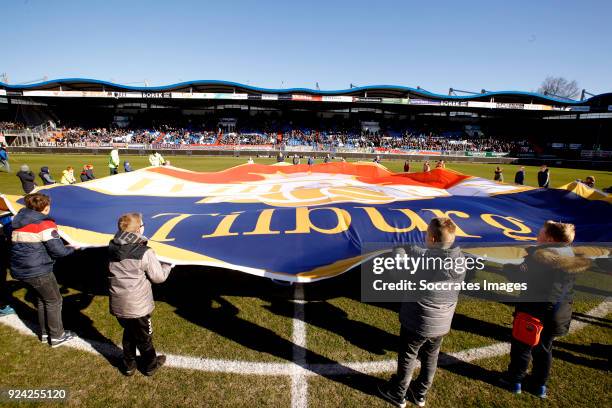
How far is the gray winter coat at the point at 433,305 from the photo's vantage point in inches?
107

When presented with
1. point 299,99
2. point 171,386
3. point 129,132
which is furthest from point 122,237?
point 129,132

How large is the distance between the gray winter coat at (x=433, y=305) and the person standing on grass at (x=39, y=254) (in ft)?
12.6

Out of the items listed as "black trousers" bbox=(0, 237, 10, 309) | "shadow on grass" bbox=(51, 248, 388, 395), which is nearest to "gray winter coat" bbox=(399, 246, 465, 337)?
"shadow on grass" bbox=(51, 248, 388, 395)

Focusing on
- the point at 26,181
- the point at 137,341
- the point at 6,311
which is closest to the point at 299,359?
the point at 137,341

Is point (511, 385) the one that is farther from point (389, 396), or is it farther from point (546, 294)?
point (389, 396)

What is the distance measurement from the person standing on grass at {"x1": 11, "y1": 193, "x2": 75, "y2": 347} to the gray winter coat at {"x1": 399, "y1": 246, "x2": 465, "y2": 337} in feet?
12.6

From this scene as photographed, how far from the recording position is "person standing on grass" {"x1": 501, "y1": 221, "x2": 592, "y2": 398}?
9.61 feet

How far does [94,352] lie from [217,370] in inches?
60.3

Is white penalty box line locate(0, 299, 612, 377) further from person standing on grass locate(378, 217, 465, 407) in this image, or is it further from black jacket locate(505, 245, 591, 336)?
black jacket locate(505, 245, 591, 336)

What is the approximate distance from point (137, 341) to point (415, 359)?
2783 millimetres

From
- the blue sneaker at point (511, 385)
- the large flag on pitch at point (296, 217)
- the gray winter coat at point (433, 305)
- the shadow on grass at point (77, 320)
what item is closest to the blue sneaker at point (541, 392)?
the blue sneaker at point (511, 385)

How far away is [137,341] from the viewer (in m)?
3.20

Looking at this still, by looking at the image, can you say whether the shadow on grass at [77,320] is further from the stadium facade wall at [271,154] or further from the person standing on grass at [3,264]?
the stadium facade wall at [271,154]

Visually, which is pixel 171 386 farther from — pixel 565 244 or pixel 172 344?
pixel 565 244
